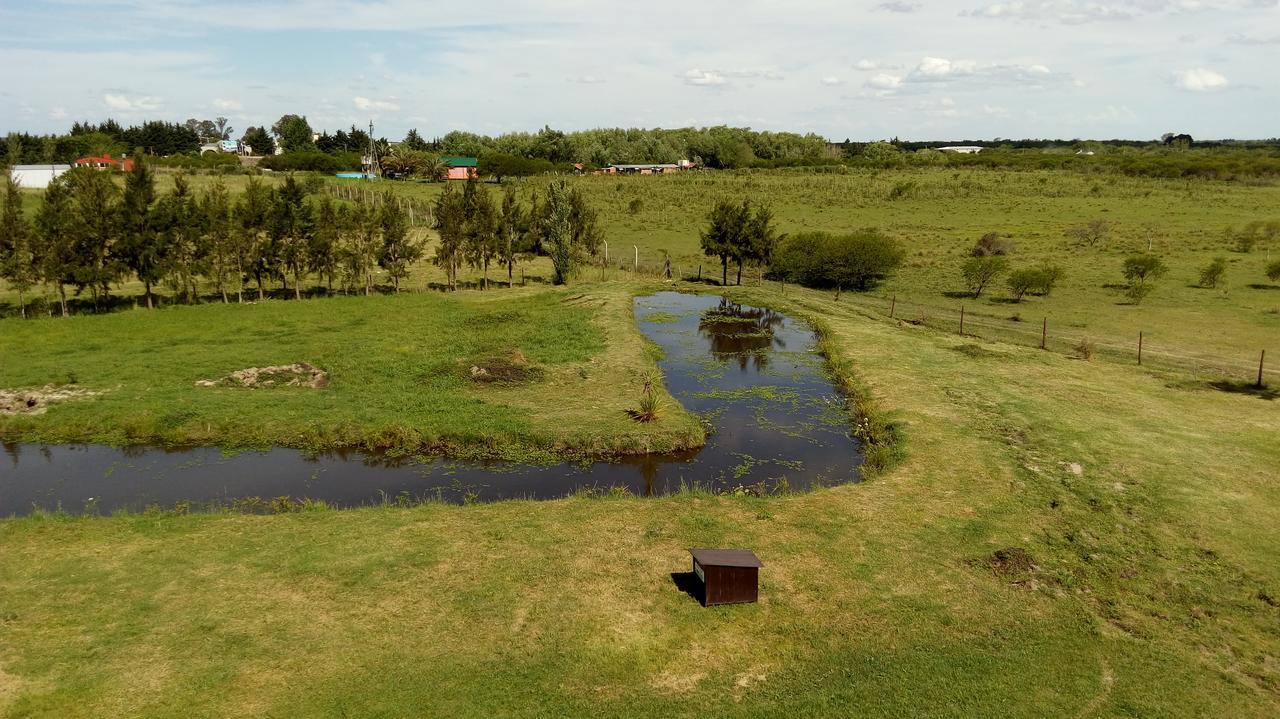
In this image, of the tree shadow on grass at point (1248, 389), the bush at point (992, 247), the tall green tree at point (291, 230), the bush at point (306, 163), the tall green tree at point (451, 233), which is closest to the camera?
the tree shadow on grass at point (1248, 389)

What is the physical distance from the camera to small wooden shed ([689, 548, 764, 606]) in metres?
12.3

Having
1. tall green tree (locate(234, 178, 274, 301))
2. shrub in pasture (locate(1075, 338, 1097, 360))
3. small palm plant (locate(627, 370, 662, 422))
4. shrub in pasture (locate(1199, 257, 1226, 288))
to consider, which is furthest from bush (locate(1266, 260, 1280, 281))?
tall green tree (locate(234, 178, 274, 301))

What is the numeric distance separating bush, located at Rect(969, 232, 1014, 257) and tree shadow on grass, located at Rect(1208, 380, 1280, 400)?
24.8 m

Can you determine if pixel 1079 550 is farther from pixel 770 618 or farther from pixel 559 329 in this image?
pixel 559 329

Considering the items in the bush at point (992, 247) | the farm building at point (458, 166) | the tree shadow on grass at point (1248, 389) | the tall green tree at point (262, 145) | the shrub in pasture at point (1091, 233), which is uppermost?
the tall green tree at point (262, 145)

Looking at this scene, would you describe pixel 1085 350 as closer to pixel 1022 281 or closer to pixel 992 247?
pixel 1022 281

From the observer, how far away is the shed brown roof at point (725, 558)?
12250 mm

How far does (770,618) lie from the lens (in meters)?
12.1

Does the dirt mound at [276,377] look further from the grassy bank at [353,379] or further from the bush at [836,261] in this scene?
the bush at [836,261]

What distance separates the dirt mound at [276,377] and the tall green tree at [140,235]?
44.2ft

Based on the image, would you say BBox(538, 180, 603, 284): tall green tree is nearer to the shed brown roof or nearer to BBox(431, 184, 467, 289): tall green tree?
BBox(431, 184, 467, 289): tall green tree

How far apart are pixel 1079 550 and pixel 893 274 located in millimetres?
33637

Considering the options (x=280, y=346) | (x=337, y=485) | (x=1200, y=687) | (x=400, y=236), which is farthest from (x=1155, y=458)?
(x=400, y=236)

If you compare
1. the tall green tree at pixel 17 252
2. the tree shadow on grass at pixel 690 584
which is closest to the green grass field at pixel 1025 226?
the tall green tree at pixel 17 252
